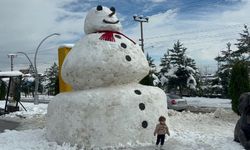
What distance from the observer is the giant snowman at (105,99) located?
9.36 meters

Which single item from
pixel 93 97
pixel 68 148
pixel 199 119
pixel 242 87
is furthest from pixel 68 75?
pixel 242 87

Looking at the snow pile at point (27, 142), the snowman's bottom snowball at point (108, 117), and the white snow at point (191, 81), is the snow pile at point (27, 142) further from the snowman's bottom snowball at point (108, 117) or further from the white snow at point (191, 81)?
the white snow at point (191, 81)

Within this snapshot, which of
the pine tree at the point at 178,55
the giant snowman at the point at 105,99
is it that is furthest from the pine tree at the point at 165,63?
the giant snowman at the point at 105,99

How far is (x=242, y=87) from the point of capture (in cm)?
1639

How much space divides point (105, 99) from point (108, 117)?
1.54ft

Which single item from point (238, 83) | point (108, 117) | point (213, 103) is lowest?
point (213, 103)

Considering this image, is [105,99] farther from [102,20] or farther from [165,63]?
[165,63]

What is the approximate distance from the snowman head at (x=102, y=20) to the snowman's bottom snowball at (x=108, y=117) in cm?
205

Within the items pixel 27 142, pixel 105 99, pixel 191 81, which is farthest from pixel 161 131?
pixel 191 81

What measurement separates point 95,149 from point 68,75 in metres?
2.32

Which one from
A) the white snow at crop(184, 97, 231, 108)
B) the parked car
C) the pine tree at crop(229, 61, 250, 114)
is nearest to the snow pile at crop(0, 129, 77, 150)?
the pine tree at crop(229, 61, 250, 114)

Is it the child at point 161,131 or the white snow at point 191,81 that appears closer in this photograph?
the child at point 161,131

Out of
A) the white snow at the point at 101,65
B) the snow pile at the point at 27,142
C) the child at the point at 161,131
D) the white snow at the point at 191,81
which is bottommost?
the snow pile at the point at 27,142

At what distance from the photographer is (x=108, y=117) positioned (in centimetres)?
936
